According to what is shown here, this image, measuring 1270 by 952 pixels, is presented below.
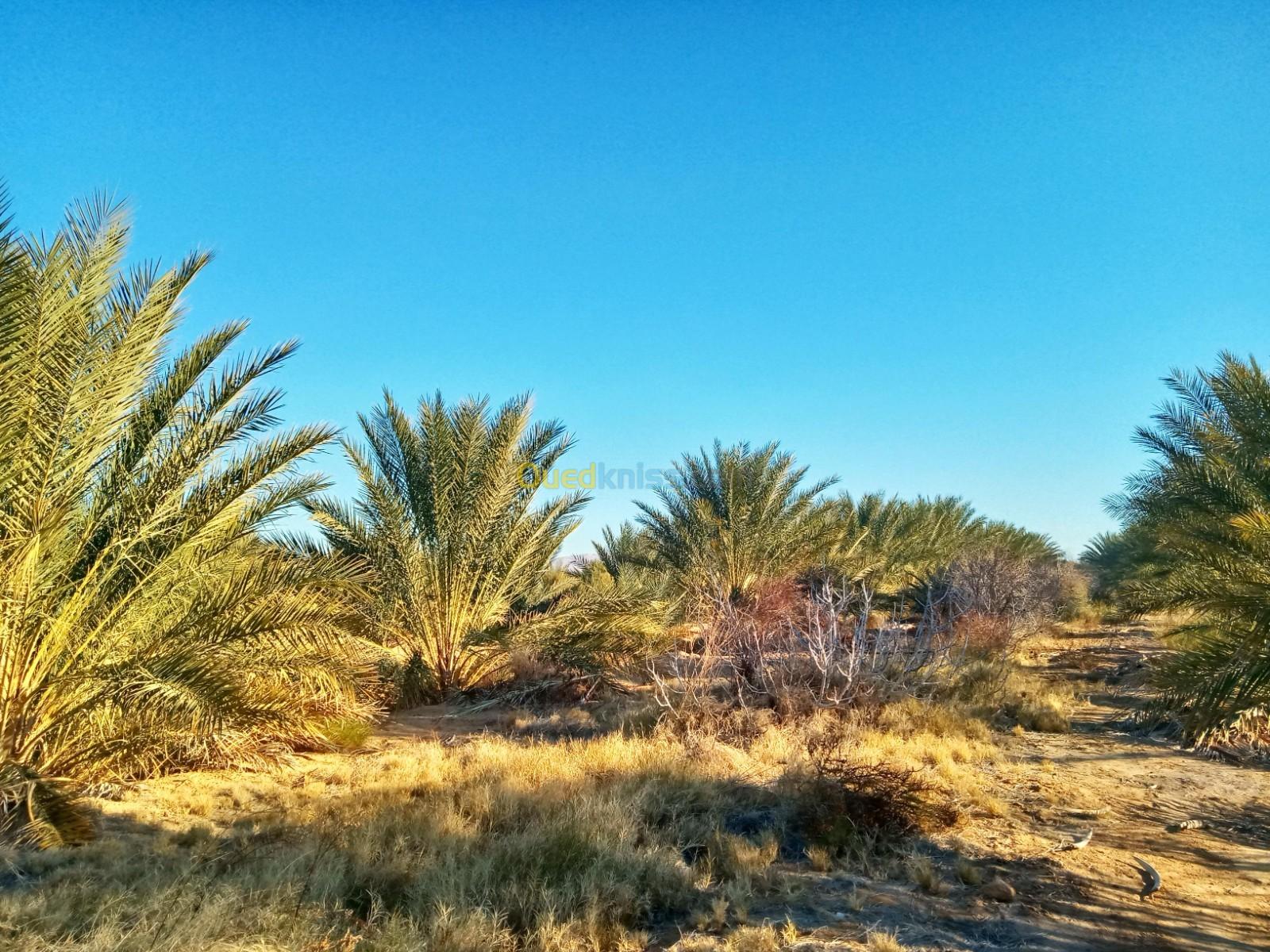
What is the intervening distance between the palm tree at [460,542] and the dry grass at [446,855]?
3.56 meters

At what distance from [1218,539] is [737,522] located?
30.2ft

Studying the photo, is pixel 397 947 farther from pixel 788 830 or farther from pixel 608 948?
pixel 788 830

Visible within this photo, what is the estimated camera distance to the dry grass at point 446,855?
3.35m

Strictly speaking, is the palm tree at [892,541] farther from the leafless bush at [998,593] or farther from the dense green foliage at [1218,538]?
the dense green foliage at [1218,538]

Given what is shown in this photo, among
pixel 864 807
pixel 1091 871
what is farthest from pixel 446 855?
pixel 1091 871

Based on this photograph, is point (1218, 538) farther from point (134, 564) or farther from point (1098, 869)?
point (134, 564)

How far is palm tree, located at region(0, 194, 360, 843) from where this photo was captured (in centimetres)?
491

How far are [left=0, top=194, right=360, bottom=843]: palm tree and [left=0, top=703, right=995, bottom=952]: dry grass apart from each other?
1.94ft

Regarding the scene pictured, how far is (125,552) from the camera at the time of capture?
17.9ft

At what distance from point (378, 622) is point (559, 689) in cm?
302

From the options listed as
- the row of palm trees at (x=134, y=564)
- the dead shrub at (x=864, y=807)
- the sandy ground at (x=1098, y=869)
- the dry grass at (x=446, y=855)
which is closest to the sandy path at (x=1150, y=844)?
the sandy ground at (x=1098, y=869)

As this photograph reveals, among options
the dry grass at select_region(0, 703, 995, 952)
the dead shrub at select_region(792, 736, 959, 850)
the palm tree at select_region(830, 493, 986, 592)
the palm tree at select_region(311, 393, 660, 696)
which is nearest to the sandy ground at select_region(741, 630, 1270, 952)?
the dead shrub at select_region(792, 736, 959, 850)

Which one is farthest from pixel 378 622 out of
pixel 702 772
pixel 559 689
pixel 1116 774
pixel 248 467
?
pixel 1116 774

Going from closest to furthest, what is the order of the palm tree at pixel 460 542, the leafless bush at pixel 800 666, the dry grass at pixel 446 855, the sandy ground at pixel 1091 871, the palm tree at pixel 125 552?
the dry grass at pixel 446 855 < the sandy ground at pixel 1091 871 < the palm tree at pixel 125 552 < the leafless bush at pixel 800 666 < the palm tree at pixel 460 542
